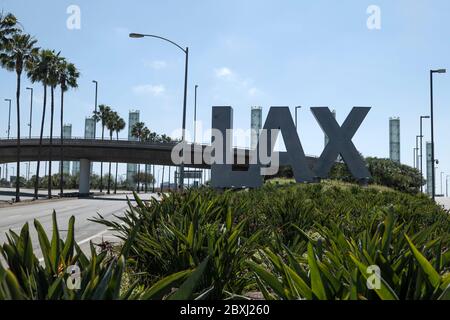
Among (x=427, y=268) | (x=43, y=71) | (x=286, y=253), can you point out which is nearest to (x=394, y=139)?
(x=43, y=71)

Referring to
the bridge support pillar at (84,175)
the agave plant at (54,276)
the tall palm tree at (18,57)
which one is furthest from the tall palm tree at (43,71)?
the agave plant at (54,276)

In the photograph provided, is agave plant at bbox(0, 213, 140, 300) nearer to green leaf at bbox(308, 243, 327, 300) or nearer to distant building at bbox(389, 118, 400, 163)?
green leaf at bbox(308, 243, 327, 300)

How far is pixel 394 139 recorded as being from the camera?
4919 inches

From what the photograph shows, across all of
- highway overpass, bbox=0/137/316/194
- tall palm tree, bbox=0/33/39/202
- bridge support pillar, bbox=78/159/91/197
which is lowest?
bridge support pillar, bbox=78/159/91/197

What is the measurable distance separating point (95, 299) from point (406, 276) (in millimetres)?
1768

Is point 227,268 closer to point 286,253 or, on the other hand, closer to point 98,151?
point 286,253

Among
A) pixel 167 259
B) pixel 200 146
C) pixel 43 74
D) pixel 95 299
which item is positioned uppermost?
pixel 43 74

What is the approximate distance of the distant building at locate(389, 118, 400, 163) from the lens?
124 m

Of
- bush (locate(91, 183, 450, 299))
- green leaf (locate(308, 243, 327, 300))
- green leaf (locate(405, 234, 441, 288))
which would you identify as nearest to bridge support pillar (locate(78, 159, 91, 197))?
bush (locate(91, 183, 450, 299))

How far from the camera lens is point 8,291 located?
203cm

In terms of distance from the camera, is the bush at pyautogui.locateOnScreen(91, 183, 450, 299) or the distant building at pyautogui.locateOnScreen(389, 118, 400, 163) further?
the distant building at pyautogui.locateOnScreen(389, 118, 400, 163)
